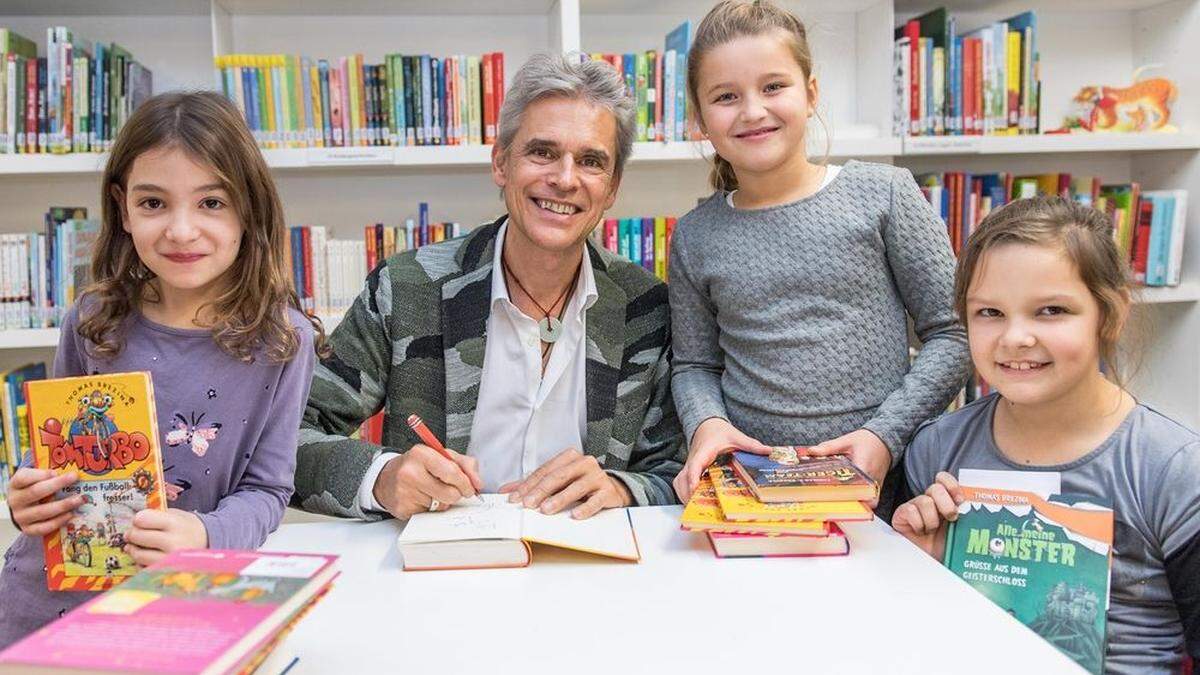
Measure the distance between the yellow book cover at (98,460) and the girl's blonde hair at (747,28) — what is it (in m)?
1.03

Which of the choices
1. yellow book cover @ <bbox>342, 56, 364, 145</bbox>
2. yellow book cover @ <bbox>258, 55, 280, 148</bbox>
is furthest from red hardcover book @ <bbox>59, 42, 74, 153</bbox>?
yellow book cover @ <bbox>342, 56, 364, 145</bbox>

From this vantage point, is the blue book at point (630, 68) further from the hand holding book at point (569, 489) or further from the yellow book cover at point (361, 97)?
the hand holding book at point (569, 489)

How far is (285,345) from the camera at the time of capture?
123cm

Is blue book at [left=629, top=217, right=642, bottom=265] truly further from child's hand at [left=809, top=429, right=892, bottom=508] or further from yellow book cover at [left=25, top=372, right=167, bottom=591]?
yellow book cover at [left=25, top=372, right=167, bottom=591]

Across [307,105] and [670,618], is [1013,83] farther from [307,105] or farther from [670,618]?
[670,618]

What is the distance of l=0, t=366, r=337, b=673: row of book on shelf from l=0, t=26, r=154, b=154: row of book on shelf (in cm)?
158

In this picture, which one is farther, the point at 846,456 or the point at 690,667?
the point at 846,456

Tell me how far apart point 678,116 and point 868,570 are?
163 centimetres

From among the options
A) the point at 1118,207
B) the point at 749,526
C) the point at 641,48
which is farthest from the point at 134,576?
the point at 1118,207

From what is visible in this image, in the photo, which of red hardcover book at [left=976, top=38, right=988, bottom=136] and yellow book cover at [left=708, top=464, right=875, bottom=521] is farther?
red hardcover book at [left=976, top=38, right=988, bottom=136]

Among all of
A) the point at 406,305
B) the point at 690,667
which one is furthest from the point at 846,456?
the point at 406,305

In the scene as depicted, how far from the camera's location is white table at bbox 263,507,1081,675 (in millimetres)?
874

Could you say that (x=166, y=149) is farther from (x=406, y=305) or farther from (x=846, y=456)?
(x=846, y=456)

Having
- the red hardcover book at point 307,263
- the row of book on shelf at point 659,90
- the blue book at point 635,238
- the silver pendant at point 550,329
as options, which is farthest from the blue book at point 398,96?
the silver pendant at point 550,329
